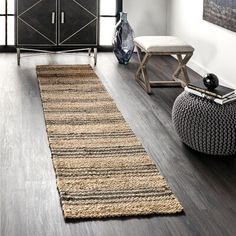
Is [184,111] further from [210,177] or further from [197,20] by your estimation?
[197,20]

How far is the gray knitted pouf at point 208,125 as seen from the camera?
11.2 feet

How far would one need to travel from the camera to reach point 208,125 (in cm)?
342

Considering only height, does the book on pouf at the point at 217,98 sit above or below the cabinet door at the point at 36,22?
below

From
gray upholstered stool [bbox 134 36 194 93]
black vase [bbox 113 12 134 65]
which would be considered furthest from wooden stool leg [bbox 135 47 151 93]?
black vase [bbox 113 12 134 65]

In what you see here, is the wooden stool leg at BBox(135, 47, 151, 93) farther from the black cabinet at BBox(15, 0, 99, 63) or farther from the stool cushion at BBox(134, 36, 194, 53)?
the black cabinet at BBox(15, 0, 99, 63)

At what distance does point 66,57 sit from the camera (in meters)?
6.33

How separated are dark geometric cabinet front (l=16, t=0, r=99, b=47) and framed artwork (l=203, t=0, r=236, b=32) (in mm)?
1215

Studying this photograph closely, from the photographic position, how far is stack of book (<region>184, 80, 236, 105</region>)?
347cm

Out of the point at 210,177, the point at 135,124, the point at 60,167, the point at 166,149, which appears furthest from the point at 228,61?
the point at 60,167

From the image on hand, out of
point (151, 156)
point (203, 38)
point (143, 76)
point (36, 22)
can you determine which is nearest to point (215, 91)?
point (151, 156)

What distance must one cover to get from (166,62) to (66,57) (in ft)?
3.70

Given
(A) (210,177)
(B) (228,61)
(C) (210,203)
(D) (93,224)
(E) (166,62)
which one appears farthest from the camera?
(E) (166,62)

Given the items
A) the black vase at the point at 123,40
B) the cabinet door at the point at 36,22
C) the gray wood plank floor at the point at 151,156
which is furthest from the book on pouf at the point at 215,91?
the cabinet door at the point at 36,22

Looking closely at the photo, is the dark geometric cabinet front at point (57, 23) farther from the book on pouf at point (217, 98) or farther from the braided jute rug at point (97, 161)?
the book on pouf at point (217, 98)
